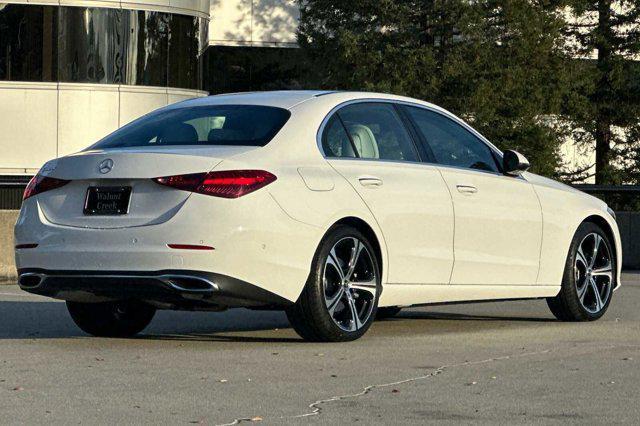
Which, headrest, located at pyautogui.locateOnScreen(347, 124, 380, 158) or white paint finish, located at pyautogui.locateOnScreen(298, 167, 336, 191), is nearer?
white paint finish, located at pyautogui.locateOnScreen(298, 167, 336, 191)

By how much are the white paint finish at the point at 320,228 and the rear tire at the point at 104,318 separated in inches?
35.9

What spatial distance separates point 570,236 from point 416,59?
37797 millimetres

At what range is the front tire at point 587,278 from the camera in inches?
463

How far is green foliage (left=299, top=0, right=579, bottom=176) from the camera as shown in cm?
4953

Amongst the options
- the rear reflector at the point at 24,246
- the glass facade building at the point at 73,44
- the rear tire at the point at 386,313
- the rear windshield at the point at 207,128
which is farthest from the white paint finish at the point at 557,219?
the glass facade building at the point at 73,44

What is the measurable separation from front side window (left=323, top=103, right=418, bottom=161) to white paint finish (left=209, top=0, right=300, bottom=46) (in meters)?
42.9

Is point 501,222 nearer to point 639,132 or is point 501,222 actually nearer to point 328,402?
point 328,402

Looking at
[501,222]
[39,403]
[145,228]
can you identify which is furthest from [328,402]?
[501,222]

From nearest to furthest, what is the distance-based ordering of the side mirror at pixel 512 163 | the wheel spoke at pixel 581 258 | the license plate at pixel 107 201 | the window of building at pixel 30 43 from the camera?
the license plate at pixel 107 201 → the side mirror at pixel 512 163 → the wheel spoke at pixel 581 258 → the window of building at pixel 30 43

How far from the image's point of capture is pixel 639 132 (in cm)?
5628

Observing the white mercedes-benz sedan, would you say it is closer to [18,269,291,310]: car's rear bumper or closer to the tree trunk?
[18,269,291,310]: car's rear bumper

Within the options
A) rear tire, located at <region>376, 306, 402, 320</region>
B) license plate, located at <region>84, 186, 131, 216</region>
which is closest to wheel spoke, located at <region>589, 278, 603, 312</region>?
rear tire, located at <region>376, 306, 402, 320</region>

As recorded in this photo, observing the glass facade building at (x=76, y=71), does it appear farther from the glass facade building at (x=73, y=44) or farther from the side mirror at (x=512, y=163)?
the side mirror at (x=512, y=163)

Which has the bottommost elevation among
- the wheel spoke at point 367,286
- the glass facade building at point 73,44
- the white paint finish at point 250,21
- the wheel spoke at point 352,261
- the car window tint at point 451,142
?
the wheel spoke at point 367,286
